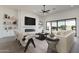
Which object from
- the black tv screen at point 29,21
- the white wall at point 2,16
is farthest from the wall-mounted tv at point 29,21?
the white wall at point 2,16

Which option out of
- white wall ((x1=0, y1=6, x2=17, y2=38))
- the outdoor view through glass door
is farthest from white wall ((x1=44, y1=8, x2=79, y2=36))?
white wall ((x1=0, y1=6, x2=17, y2=38))

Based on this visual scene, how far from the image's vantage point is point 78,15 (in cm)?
220

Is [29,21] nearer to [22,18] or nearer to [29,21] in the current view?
[29,21]

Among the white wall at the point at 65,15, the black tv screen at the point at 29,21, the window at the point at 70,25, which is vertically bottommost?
the window at the point at 70,25

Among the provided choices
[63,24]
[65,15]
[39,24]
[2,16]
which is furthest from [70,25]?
[2,16]

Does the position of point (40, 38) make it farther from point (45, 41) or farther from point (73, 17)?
point (73, 17)

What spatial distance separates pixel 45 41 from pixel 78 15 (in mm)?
→ 1283

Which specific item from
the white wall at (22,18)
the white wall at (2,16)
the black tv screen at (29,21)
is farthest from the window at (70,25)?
the white wall at (2,16)

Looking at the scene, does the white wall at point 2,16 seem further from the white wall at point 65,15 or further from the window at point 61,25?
the window at point 61,25

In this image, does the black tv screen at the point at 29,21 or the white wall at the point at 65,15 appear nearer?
the white wall at the point at 65,15

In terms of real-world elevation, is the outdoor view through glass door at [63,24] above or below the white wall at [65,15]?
below

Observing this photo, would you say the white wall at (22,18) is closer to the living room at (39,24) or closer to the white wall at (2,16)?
the living room at (39,24)

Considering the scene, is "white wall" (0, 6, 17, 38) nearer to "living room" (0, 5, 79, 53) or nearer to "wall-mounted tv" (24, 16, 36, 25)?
"living room" (0, 5, 79, 53)
